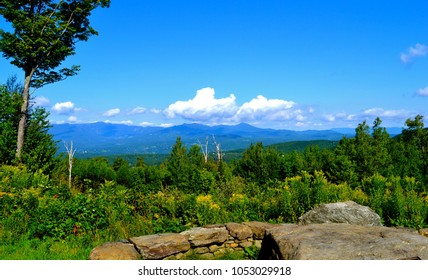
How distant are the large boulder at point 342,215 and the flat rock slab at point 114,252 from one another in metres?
3.99

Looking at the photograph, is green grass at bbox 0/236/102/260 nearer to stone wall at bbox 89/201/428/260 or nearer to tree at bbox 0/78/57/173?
stone wall at bbox 89/201/428/260

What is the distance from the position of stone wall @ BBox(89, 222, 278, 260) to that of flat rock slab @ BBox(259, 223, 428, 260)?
1065 millimetres

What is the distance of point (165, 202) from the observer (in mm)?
9117

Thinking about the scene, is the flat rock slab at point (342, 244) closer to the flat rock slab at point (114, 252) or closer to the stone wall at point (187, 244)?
the stone wall at point (187, 244)

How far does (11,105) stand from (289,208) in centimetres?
1503

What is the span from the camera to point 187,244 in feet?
22.5

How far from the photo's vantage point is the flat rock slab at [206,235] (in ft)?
23.0

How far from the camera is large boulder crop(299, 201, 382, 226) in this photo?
786 cm

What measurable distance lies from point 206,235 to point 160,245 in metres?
1.04

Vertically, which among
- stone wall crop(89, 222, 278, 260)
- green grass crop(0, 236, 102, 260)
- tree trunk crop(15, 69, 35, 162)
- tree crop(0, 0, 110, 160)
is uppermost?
tree crop(0, 0, 110, 160)

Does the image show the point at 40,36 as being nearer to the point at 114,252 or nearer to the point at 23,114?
the point at 23,114

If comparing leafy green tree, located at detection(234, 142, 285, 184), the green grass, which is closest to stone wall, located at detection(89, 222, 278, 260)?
the green grass

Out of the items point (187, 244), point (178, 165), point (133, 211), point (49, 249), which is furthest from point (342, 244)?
point (178, 165)

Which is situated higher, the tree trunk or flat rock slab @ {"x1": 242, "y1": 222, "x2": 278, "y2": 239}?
the tree trunk
